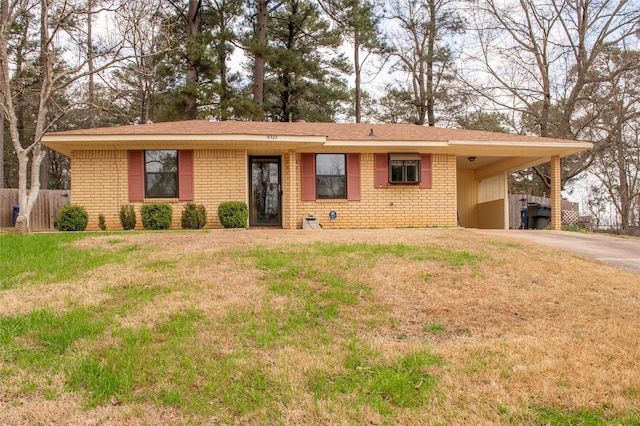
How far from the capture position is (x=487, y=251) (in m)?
6.71

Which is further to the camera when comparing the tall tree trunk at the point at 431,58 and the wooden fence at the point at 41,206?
the tall tree trunk at the point at 431,58

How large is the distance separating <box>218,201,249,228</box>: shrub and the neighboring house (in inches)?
24.1

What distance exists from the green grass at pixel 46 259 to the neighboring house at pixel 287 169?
4.02 m

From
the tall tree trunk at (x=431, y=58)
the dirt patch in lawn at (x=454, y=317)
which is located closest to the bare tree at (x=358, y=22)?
the tall tree trunk at (x=431, y=58)

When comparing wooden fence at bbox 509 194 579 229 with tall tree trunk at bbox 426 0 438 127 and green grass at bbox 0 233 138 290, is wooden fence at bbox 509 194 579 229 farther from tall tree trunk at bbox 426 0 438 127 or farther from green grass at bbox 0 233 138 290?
green grass at bbox 0 233 138 290

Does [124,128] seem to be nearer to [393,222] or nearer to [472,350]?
[393,222]

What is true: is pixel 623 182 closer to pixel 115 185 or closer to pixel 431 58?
pixel 431 58

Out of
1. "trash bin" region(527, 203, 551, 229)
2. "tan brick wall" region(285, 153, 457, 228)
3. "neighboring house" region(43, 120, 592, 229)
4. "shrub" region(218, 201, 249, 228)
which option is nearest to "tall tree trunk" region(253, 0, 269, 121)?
"neighboring house" region(43, 120, 592, 229)

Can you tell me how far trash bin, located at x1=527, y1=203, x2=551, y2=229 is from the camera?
14516mm

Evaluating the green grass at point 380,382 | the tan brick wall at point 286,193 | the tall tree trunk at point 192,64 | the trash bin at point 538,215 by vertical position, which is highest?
the tall tree trunk at point 192,64

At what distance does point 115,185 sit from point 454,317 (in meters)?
10.0

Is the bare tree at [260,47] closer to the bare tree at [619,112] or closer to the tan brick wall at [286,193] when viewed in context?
the tan brick wall at [286,193]

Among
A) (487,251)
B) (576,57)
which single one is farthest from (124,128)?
(576,57)

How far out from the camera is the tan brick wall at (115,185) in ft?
37.7
